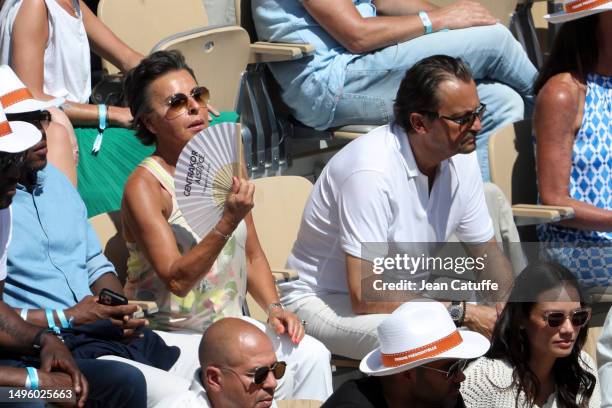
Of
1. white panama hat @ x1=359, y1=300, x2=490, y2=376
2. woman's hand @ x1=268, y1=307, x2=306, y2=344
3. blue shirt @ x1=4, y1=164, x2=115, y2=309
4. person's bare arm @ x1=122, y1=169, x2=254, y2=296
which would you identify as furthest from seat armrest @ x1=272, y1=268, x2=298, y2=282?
white panama hat @ x1=359, y1=300, x2=490, y2=376

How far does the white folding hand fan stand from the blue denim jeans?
1.55 metres

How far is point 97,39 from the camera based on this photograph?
18.4ft

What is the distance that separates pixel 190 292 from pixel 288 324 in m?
0.34

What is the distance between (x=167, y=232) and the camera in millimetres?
4371

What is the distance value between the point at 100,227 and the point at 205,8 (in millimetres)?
1971

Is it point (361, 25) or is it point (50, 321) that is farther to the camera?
point (361, 25)

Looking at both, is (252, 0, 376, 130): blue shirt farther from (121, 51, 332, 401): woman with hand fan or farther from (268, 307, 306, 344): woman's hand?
(268, 307, 306, 344): woman's hand

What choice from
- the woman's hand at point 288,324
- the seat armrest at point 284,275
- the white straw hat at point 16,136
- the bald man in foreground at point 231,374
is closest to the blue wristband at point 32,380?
the bald man in foreground at point 231,374

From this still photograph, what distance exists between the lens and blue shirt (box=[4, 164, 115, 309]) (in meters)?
4.13

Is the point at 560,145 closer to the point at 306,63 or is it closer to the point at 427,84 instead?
the point at 427,84

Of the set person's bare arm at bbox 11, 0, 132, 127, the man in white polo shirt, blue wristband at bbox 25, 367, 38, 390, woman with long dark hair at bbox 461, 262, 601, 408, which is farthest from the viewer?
person's bare arm at bbox 11, 0, 132, 127

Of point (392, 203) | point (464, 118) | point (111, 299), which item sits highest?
point (464, 118)

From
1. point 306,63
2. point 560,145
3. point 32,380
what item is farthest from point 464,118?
point 32,380

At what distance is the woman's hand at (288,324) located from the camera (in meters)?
4.46
